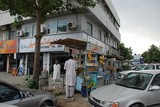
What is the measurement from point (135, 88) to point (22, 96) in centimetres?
335

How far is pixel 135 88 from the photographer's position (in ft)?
19.2

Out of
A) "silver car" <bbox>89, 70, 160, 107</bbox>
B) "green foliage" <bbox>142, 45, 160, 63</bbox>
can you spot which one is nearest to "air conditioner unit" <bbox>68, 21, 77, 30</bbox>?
"silver car" <bbox>89, 70, 160, 107</bbox>

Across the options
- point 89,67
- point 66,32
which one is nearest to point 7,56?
point 66,32

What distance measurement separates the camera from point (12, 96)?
4469 millimetres

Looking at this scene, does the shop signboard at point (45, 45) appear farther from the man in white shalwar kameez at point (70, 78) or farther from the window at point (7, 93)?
the window at point (7, 93)

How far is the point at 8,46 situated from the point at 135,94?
18.6 m

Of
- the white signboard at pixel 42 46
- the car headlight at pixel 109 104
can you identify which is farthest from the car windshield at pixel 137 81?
the white signboard at pixel 42 46

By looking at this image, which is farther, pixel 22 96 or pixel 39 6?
pixel 39 6

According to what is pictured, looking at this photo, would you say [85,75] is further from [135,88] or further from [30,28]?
[30,28]

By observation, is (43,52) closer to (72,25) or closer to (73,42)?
(72,25)

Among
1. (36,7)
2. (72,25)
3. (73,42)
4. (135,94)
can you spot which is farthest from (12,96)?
(72,25)

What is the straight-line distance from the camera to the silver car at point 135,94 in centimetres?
516

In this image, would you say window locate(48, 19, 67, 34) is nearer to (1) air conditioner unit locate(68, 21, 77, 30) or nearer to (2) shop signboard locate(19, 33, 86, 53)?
(2) shop signboard locate(19, 33, 86, 53)

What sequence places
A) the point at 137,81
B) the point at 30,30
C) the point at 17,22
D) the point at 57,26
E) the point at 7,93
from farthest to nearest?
1. the point at 30,30
2. the point at 57,26
3. the point at 17,22
4. the point at 137,81
5. the point at 7,93
